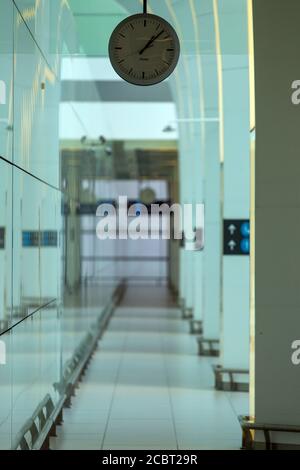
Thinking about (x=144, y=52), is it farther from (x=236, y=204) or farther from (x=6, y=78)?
(x=236, y=204)

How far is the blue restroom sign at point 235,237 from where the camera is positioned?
9988mm

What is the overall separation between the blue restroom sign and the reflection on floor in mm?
1546

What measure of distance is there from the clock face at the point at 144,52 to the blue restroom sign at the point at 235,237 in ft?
12.5

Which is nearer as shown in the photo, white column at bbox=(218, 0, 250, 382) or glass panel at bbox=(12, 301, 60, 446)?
glass panel at bbox=(12, 301, 60, 446)

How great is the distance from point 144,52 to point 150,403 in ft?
12.6

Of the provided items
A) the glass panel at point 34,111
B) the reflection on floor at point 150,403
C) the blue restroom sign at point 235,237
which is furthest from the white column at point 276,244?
the blue restroom sign at point 235,237

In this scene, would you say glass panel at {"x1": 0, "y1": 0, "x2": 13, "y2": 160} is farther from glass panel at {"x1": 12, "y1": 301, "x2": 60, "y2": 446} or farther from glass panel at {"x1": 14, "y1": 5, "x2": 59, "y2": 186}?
glass panel at {"x1": 12, "y1": 301, "x2": 60, "y2": 446}

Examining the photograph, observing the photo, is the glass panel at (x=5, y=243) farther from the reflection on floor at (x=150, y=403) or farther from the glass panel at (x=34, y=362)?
the reflection on floor at (x=150, y=403)

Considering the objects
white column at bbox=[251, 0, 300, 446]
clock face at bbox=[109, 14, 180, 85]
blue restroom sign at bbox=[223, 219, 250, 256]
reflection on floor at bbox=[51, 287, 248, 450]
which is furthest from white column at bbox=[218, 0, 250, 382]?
clock face at bbox=[109, 14, 180, 85]

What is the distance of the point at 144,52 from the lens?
20.8ft

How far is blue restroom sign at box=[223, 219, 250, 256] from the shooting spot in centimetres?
999
